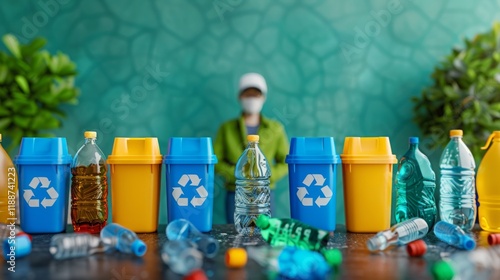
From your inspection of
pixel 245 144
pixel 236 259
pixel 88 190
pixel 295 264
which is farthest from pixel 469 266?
pixel 245 144

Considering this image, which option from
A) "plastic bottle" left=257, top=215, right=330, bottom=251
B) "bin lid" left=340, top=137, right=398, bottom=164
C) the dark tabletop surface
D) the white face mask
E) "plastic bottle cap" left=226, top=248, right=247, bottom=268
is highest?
the white face mask

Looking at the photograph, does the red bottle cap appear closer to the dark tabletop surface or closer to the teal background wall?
the dark tabletop surface

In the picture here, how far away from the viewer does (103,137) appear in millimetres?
4090

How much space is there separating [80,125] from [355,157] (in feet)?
9.83

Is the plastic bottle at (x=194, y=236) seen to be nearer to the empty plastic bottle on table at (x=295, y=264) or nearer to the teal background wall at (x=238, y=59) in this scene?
the empty plastic bottle on table at (x=295, y=264)

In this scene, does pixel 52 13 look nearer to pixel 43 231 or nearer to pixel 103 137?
pixel 103 137

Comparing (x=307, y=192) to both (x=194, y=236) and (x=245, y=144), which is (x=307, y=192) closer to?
(x=194, y=236)

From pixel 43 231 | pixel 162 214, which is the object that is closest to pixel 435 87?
pixel 162 214

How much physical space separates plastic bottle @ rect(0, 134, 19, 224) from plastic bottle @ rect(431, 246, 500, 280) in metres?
1.29

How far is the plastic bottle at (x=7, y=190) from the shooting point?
1.60m

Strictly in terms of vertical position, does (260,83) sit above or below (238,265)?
above

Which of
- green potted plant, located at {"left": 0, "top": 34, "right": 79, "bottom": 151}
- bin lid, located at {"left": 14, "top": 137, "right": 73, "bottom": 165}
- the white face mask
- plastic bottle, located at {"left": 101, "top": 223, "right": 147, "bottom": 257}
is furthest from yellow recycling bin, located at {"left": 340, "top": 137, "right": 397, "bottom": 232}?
green potted plant, located at {"left": 0, "top": 34, "right": 79, "bottom": 151}

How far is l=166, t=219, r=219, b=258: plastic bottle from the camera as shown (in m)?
1.27

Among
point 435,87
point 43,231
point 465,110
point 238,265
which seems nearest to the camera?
point 238,265
